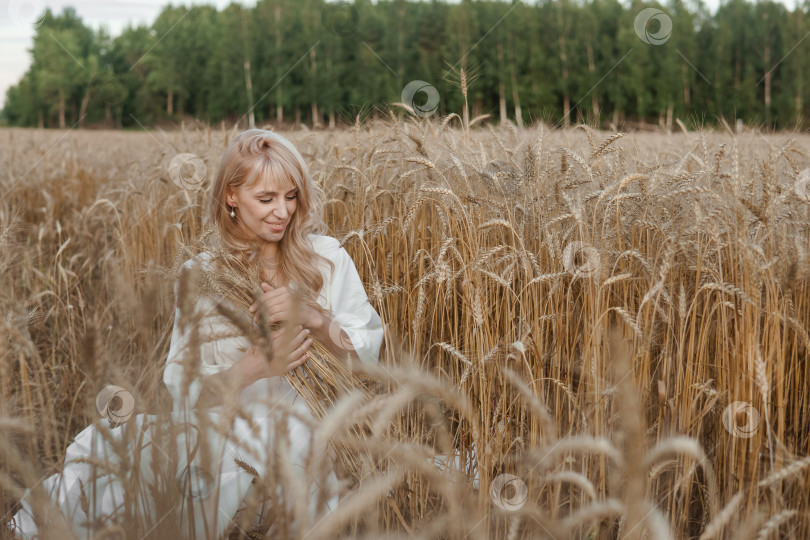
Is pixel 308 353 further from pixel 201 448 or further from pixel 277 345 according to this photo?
pixel 201 448

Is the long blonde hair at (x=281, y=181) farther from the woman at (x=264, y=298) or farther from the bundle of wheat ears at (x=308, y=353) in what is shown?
the bundle of wheat ears at (x=308, y=353)

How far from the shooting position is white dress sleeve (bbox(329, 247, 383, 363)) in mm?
2002

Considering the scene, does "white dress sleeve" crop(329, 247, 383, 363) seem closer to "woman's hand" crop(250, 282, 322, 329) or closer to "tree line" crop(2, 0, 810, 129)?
"woman's hand" crop(250, 282, 322, 329)

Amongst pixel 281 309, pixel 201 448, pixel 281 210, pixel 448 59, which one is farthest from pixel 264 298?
pixel 448 59

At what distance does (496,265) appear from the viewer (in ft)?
7.13

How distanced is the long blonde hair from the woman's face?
0.09 ft

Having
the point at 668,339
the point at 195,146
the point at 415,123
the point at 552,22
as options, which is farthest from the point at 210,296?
the point at 552,22

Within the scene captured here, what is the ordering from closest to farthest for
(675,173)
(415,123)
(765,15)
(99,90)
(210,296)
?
(210,296), (675,173), (415,123), (765,15), (99,90)

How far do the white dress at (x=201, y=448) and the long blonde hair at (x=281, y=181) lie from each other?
90mm

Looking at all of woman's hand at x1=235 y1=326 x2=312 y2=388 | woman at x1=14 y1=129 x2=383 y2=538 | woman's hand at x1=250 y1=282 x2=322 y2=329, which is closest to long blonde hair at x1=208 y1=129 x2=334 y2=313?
woman at x1=14 y1=129 x2=383 y2=538

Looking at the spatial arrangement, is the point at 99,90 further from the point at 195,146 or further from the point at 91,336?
the point at 91,336

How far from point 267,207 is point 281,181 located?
10 centimetres

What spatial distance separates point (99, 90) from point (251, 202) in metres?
37.9

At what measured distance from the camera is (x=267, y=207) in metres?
2.05
